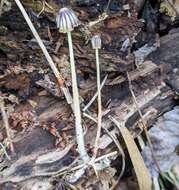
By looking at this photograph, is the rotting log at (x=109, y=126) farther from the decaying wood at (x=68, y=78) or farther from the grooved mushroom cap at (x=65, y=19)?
the grooved mushroom cap at (x=65, y=19)

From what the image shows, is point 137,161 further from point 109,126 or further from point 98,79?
point 98,79

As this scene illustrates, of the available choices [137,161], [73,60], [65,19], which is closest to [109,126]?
[137,161]

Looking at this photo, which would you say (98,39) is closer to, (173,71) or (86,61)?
(86,61)

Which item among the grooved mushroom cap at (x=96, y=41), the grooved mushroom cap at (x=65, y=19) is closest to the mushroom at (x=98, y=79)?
the grooved mushroom cap at (x=96, y=41)

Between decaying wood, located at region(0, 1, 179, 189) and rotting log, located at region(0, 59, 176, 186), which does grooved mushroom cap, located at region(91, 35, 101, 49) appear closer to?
decaying wood, located at region(0, 1, 179, 189)

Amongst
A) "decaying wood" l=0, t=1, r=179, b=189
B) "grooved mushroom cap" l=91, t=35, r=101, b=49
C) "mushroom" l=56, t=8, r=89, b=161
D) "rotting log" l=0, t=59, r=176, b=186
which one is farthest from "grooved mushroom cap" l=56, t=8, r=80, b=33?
"rotting log" l=0, t=59, r=176, b=186

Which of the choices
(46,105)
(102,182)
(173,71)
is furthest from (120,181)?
(173,71)
